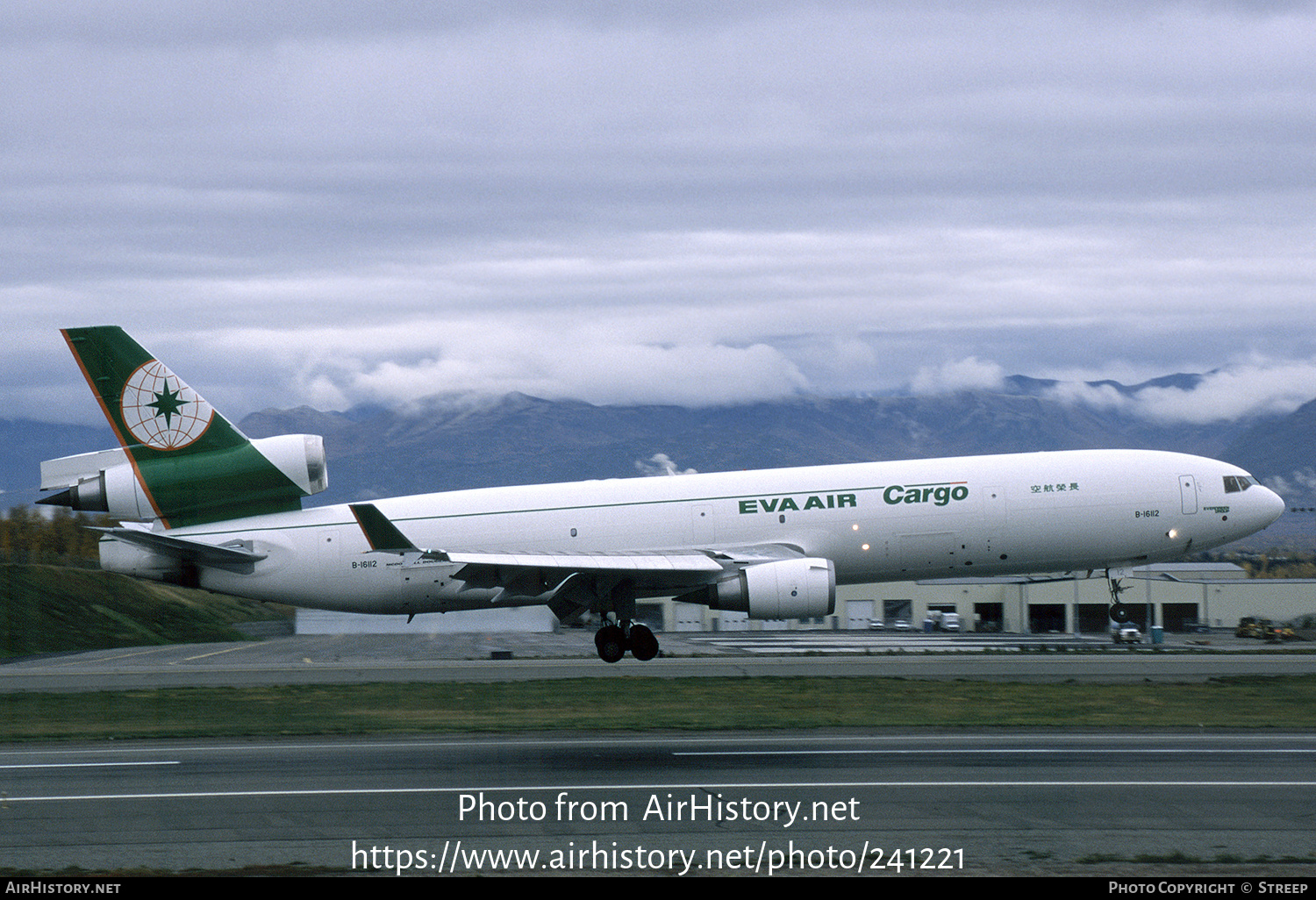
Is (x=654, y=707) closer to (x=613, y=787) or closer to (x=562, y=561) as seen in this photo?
(x=562, y=561)

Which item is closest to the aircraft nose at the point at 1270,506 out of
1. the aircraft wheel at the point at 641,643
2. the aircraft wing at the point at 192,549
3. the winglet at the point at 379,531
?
the aircraft wheel at the point at 641,643

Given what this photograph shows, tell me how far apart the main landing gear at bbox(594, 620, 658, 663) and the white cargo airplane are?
57 mm

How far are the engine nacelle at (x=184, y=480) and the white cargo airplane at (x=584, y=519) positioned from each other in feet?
0.16

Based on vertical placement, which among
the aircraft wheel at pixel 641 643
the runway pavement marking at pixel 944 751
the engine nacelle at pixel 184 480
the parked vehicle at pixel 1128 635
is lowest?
the parked vehicle at pixel 1128 635

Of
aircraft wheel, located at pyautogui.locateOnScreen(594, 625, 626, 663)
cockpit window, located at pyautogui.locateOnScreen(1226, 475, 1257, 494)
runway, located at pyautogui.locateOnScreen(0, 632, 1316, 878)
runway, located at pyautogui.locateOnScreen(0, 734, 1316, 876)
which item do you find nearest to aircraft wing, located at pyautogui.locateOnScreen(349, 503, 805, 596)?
aircraft wheel, located at pyautogui.locateOnScreen(594, 625, 626, 663)

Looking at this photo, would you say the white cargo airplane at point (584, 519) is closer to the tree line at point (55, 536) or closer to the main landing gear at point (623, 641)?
the main landing gear at point (623, 641)

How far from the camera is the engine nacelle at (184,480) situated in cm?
3581

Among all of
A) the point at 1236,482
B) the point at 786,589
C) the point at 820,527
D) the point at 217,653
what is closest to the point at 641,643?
the point at 786,589

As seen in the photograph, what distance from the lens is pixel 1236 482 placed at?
37.5 m

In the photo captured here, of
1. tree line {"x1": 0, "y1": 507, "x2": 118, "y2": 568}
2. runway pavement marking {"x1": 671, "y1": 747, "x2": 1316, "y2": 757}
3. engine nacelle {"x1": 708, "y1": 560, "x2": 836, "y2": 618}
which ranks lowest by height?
runway pavement marking {"x1": 671, "y1": 747, "x2": 1316, "y2": 757}

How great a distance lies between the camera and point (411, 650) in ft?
190

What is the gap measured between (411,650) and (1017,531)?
31536mm

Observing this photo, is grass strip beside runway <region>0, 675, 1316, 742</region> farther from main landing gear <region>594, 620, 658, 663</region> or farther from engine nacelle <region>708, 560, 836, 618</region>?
main landing gear <region>594, 620, 658, 663</region>

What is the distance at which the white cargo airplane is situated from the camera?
118ft
